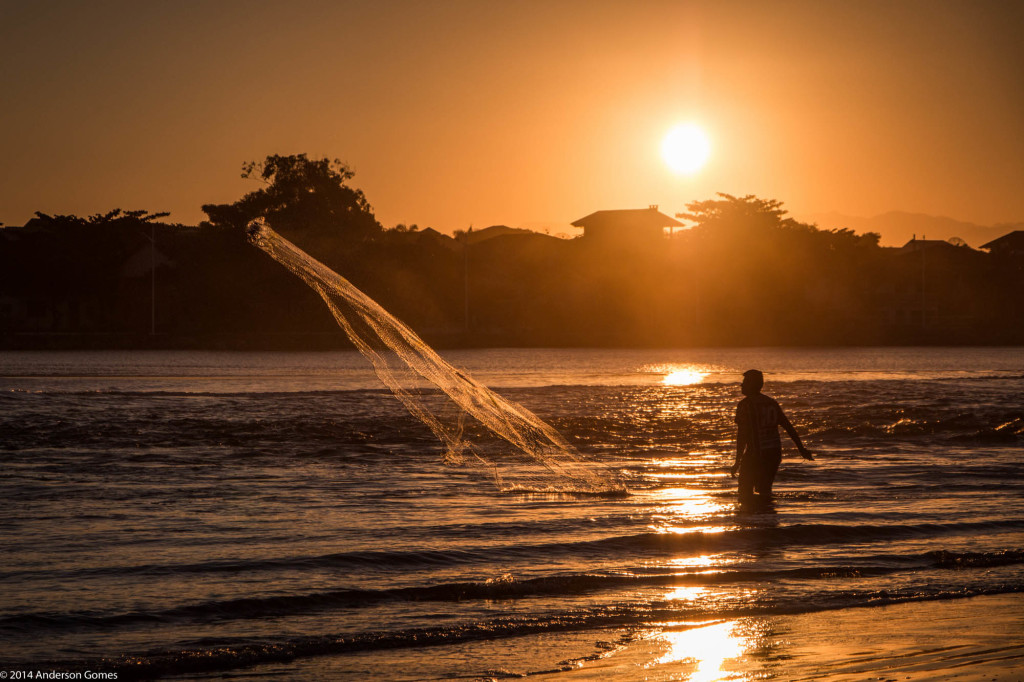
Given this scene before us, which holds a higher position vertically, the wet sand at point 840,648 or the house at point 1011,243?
the house at point 1011,243

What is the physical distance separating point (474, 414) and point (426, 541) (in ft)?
14.1

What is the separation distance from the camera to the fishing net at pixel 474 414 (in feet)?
45.9

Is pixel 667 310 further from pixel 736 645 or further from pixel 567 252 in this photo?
pixel 736 645

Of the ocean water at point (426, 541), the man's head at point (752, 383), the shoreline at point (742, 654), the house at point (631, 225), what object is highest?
the house at point (631, 225)

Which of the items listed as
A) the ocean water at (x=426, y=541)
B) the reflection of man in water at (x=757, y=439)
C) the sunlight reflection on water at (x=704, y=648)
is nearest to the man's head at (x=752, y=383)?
the reflection of man in water at (x=757, y=439)

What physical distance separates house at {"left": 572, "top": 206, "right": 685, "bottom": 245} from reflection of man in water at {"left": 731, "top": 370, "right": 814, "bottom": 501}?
101387mm

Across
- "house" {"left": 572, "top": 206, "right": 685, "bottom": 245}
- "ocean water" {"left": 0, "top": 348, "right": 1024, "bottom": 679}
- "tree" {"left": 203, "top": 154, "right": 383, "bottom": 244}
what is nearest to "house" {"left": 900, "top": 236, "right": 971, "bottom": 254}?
"house" {"left": 572, "top": 206, "right": 685, "bottom": 245}

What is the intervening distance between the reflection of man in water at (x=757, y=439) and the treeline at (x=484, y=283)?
73.3m

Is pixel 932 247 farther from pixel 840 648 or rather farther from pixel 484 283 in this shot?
pixel 840 648

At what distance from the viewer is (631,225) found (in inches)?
4747

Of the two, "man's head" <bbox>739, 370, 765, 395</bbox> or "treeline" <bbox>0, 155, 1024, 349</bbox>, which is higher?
"treeline" <bbox>0, 155, 1024, 349</bbox>

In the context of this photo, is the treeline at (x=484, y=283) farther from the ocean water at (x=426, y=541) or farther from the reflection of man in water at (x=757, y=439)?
the reflection of man in water at (x=757, y=439)

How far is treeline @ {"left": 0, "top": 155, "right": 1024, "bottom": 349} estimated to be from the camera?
296ft

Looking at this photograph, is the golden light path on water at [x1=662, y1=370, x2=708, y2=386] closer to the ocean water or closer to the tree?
the ocean water
